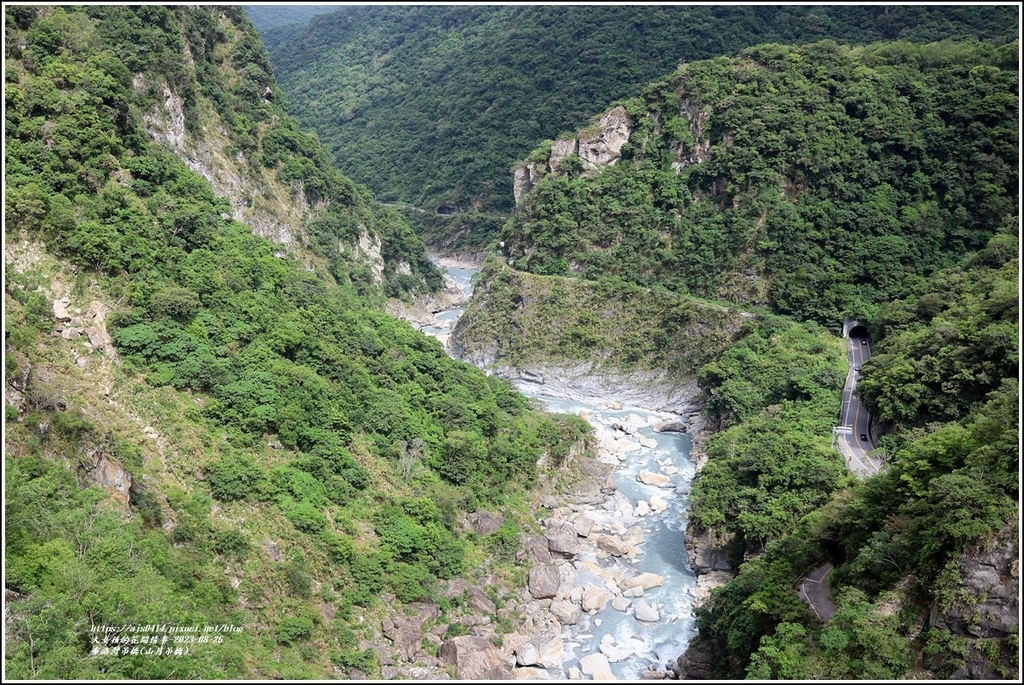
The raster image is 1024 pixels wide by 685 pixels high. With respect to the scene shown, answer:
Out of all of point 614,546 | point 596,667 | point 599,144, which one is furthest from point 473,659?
point 599,144

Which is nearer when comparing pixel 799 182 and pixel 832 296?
pixel 832 296

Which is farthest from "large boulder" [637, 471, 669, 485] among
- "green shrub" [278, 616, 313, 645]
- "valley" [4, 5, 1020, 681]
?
"green shrub" [278, 616, 313, 645]

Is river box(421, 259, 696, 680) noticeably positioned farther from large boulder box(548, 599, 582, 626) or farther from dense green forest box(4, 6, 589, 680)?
dense green forest box(4, 6, 589, 680)

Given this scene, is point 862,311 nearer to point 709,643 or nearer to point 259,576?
point 709,643

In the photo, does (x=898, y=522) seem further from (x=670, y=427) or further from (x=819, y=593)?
(x=670, y=427)

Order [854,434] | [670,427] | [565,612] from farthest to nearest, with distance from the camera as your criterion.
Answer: [670,427] < [854,434] < [565,612]

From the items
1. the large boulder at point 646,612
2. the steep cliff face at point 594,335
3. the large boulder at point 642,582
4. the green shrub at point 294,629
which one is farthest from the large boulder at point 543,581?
the steep cliff face at point 594,335
